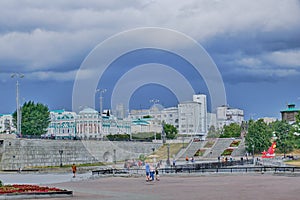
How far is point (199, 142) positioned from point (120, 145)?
3176 centimetres

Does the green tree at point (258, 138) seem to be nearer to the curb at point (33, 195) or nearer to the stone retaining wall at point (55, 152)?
the stone retaining wall at point (55, 152)

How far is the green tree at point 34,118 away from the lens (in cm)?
11459

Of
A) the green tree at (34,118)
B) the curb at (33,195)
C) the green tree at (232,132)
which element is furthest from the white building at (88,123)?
the curb at (33,195)

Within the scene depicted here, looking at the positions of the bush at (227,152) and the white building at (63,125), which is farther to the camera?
the white building at (63,125)

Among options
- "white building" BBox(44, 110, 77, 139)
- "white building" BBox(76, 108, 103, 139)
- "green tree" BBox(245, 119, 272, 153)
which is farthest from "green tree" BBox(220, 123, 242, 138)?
"white building" BBox(44, 110, 77, 139)

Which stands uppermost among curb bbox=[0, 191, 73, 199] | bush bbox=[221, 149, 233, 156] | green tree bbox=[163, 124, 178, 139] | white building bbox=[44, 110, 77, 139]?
white building bbox=[44, 110, 77, 139]

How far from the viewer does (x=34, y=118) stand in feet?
383

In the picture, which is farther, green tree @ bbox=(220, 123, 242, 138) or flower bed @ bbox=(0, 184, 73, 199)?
green tree @ bbox=(220, 123, 242, 138)

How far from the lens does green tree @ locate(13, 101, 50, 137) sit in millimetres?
114594

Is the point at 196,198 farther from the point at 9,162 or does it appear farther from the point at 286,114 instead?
the point at 286,114

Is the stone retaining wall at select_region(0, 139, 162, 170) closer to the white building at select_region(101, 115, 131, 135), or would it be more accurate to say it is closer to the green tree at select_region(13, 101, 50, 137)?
the green tree at select_region(13, 101, 50, 137)

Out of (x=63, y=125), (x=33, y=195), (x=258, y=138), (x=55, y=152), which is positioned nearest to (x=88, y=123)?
(x=63, y=125)

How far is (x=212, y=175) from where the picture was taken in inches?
1610

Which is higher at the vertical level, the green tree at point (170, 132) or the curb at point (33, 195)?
the green tree at point (170, 132)
